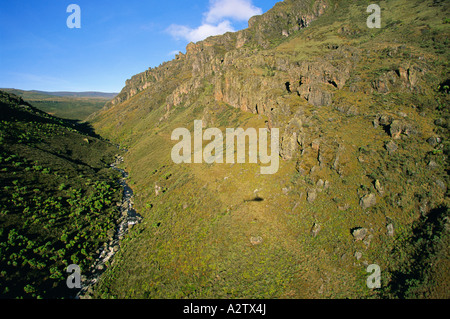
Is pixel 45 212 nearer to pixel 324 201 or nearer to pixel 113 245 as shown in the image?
pixel 113 245

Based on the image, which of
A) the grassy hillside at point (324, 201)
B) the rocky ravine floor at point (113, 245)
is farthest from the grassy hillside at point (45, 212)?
the grassy hillside at point (324, 201)

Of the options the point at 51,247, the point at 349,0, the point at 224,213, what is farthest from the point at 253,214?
the point at 349,0

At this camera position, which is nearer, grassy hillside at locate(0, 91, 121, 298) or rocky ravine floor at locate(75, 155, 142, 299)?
grassy hillside at locate(0, 91, 121, 298)

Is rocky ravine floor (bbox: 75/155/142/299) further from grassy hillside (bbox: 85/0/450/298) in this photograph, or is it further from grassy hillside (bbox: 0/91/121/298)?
grassy hillside (bbox: 85/0/450/298)

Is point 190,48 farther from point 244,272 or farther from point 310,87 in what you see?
point 244,272

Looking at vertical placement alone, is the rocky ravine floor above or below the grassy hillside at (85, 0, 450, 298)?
below

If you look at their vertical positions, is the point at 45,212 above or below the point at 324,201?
below

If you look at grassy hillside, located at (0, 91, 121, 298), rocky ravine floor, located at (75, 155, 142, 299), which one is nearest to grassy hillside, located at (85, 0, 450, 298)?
rocky ravine floor, located at (75, 155, 142, 299)

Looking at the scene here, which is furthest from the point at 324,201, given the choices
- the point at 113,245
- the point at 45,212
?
the point at 45,212
